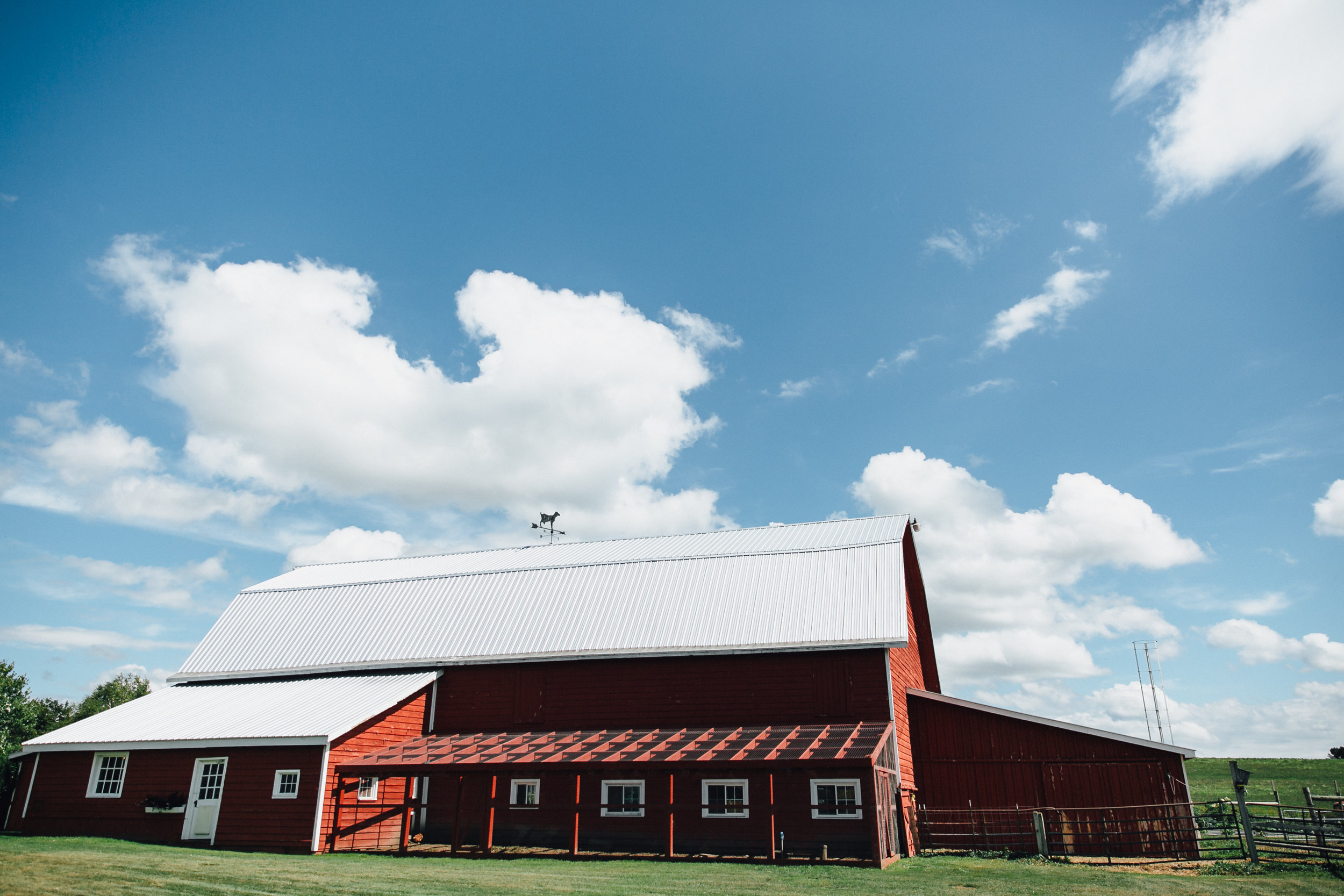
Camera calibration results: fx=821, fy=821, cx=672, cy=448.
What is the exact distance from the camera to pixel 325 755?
62.2 feet

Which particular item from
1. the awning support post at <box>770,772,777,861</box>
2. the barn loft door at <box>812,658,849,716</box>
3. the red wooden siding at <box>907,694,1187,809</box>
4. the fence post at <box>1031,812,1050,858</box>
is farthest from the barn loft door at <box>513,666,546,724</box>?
the fence post at <box>1031,812,1050,858</box>

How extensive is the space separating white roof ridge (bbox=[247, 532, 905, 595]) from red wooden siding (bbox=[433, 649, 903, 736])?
418 cm

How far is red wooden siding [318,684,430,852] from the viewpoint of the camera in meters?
18.9

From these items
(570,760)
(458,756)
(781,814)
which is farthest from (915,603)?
(458,756)

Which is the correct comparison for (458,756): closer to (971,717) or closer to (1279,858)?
(971,717)

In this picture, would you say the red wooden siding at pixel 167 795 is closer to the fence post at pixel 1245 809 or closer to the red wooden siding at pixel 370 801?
the red wooden siding at pixel 370 801

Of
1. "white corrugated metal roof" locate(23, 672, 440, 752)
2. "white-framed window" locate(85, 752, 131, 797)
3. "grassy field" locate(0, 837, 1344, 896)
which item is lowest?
"grassy field" locate(0, 837, 1344, 896)

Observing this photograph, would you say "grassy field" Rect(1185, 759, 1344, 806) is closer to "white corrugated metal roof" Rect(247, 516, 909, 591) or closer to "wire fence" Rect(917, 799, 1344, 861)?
"wire fence" Rect(917, 799, 1344, 861)

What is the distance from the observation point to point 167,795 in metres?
20.2

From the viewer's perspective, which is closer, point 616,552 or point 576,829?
point 576,829

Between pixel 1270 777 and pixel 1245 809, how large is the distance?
50597mm

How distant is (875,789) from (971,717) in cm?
657

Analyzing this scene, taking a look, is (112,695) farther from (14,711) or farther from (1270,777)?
(1270,777)

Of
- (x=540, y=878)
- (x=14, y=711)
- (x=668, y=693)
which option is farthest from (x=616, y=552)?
(x=14, y=711)
